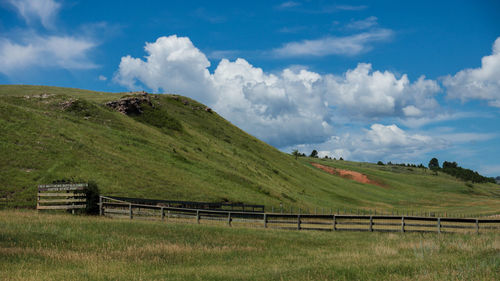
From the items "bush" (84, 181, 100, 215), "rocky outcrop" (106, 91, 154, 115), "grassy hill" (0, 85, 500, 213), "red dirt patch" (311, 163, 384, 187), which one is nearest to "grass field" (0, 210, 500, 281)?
"bush" (84, 181, 100, 215)

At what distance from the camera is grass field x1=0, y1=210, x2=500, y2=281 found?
39.0ft

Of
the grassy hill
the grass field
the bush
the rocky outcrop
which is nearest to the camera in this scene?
the grass field

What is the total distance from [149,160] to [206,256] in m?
42.8

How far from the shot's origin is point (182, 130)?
8544 cm

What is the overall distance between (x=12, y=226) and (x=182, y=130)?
66467 mm

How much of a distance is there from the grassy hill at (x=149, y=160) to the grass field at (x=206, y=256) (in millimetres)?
19858

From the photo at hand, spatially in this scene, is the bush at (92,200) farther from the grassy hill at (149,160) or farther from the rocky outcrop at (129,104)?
the rocky outcrop at (129,104)

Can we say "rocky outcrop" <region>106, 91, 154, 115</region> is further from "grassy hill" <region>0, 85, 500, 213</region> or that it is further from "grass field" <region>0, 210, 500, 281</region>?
"grass field" <region>0, 210, 500, 281</region>

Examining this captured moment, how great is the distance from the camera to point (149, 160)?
57.0 m

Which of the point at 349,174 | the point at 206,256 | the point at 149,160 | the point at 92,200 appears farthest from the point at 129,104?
the point at 349,174

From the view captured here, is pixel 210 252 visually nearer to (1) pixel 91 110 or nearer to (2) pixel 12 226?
(2) pixel 12 226

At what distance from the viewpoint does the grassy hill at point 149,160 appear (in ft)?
143

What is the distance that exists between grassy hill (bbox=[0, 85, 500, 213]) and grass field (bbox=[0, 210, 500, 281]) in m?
19.9

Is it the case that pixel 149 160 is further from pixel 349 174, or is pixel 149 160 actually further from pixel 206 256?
pixel 349 174
